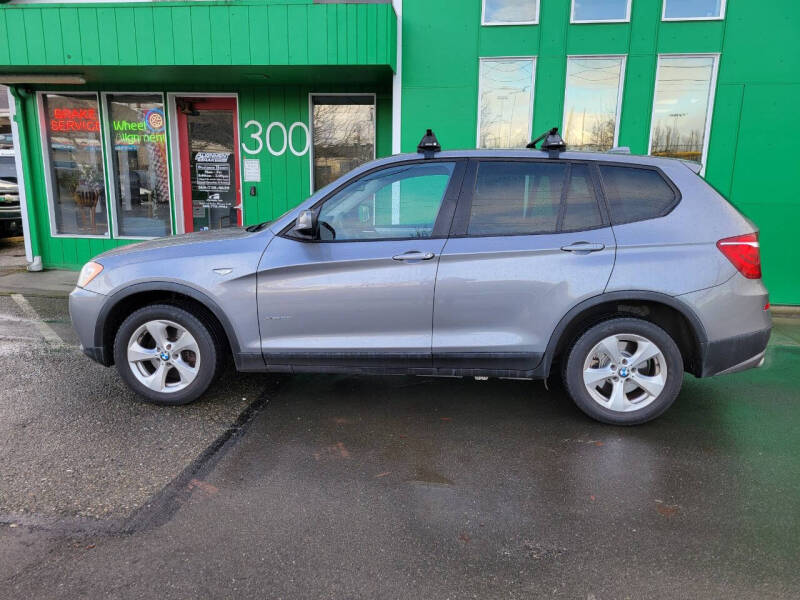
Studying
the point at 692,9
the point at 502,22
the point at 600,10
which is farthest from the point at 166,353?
the point at 692,9

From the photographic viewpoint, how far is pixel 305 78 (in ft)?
26.2

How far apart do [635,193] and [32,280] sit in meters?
8.72

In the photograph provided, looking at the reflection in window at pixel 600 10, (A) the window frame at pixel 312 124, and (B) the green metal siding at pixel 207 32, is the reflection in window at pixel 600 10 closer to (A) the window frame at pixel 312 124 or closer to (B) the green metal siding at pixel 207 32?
(B) the green metal siding at pixel 207 32

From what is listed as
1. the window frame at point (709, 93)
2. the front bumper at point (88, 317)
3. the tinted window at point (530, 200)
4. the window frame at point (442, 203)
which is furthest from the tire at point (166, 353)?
the window frame at point (709, 93)

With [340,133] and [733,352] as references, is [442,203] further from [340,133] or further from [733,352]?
[340,133]

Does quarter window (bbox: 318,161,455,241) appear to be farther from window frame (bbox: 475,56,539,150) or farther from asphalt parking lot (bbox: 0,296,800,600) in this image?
window frame (bbox: 475,56,539,150)

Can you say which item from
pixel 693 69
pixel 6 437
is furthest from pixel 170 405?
pixel 693 69

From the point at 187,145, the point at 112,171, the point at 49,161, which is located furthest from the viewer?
the point at 49,161

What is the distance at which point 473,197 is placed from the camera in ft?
12.6

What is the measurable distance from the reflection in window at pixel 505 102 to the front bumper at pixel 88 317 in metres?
5.21

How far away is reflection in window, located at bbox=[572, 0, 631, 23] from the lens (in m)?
7.13

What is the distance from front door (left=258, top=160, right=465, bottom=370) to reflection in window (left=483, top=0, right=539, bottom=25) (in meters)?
4.37

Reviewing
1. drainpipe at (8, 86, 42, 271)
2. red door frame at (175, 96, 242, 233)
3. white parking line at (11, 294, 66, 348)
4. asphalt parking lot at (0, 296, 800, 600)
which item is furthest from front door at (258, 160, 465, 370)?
drainpipe at (8, 86, 42, 271)

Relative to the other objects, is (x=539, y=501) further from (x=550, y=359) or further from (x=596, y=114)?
(x=596, y=114)
